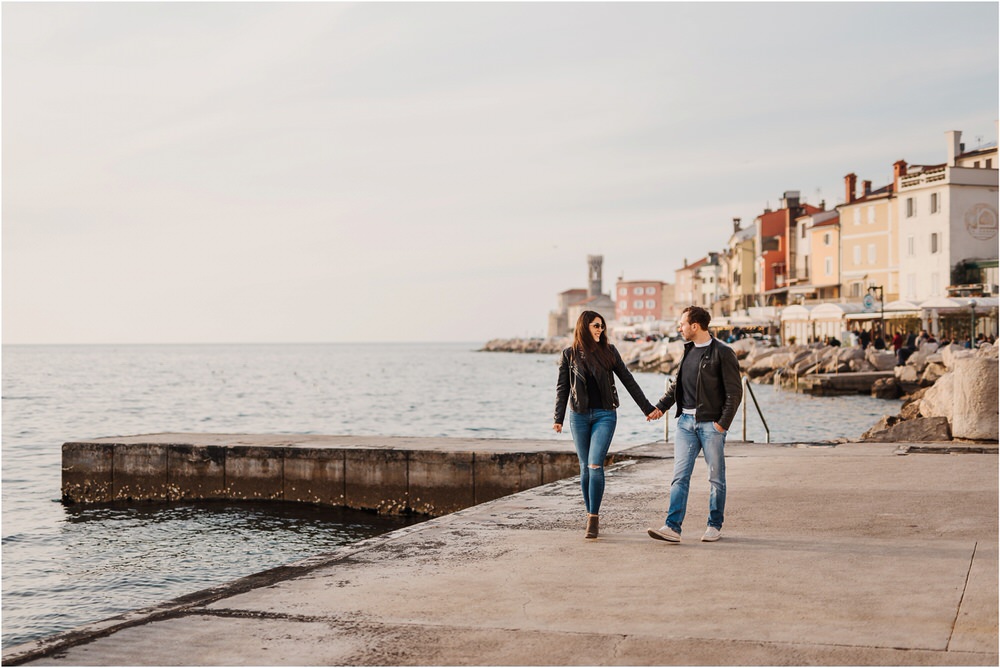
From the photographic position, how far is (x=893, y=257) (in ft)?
221

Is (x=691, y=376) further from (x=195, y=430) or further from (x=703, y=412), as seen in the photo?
(x=195, y=430)

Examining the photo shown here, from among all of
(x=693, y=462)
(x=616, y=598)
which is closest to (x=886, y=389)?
(x=693, y=462)

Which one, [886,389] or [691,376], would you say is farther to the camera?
[886,389]

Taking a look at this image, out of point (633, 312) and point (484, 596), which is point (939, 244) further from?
point (633, 312)

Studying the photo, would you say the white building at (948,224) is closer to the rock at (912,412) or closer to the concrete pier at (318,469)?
the rock at (912,412)

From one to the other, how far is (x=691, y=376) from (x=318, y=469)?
8.41m

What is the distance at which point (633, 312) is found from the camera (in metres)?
180

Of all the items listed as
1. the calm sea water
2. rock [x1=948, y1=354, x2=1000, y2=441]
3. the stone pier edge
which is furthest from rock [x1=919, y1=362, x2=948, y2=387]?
the stone pier edge

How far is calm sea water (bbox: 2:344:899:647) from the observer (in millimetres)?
11453

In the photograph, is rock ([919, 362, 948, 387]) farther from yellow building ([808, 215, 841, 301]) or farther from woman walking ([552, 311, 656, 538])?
woman walking ([552, 311, 656, 538])

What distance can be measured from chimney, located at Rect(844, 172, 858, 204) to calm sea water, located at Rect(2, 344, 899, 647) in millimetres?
21394

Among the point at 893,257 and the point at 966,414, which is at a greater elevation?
the point at 893,257

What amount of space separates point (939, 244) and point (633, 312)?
390 feet

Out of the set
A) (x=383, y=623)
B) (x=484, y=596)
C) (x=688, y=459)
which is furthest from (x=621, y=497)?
(x=383, y=623)
